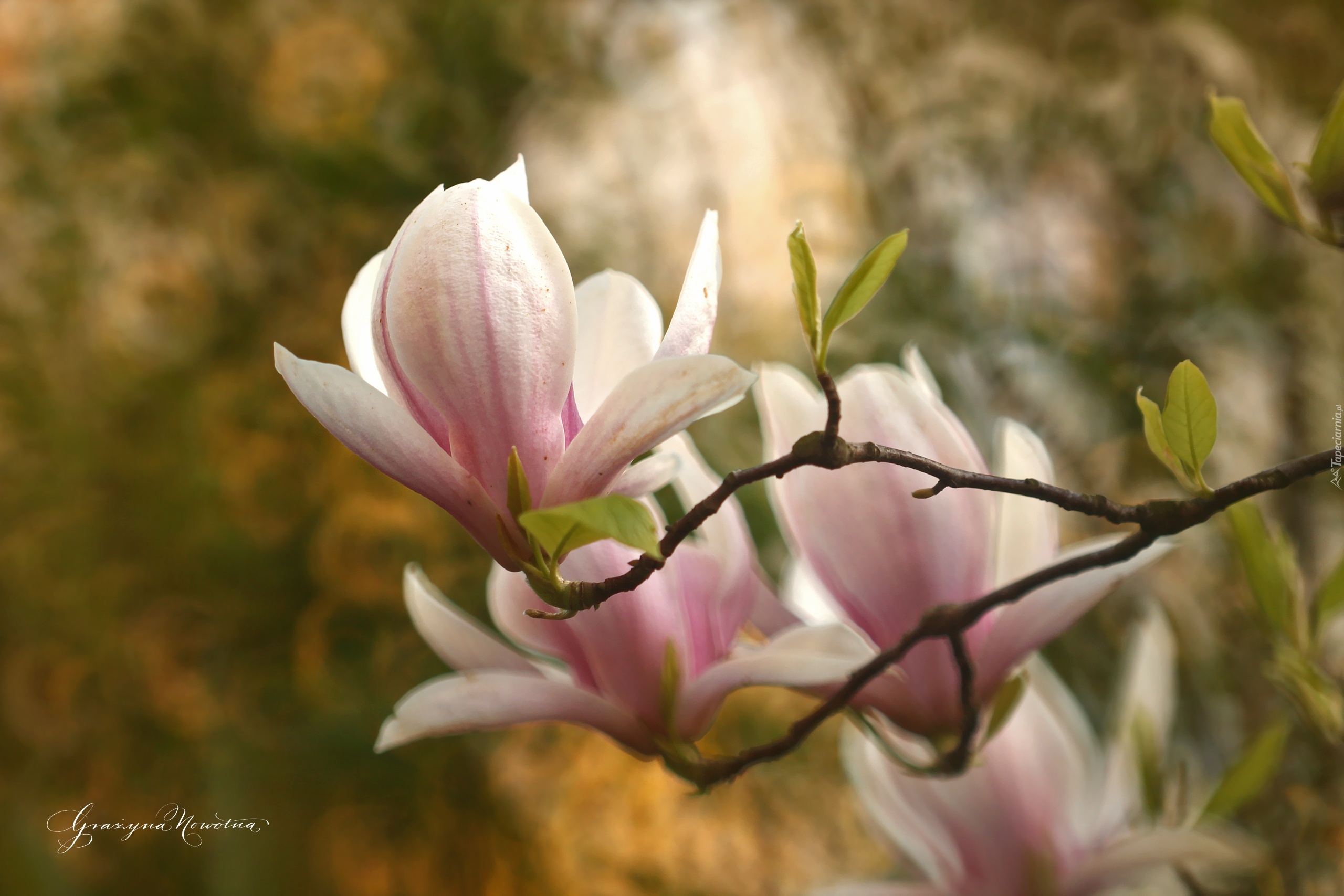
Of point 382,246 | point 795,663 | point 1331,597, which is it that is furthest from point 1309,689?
point 382,246

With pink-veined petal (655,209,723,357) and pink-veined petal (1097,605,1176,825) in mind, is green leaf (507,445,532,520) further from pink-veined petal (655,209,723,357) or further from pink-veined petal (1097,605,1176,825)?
pink-veined petal (1097,605,1176,825)

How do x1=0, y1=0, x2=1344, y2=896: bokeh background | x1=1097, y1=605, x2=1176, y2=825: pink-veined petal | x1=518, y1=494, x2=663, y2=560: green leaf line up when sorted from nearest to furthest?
x1=518, y1=494, x2=663, y2=560: green leaf
x1=1097, y1=605, x2=1176, y2=825: pink-veined petal
x1=0, y1=0, x2=1344, y2=896: bokeh background

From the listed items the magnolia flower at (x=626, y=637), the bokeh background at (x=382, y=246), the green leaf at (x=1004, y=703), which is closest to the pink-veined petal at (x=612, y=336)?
the magnolia flower at (x=626, y=637)

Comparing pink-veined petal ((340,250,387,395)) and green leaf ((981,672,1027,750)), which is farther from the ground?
pink-veined petal ((340,250,387,395))

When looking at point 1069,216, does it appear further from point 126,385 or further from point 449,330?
point 126,385

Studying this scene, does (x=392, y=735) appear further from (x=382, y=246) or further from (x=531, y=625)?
(x=382, y=246)

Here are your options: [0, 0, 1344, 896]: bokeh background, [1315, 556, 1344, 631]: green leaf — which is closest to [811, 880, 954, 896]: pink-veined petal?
[1315, 556, 1344, 631]: green leaf

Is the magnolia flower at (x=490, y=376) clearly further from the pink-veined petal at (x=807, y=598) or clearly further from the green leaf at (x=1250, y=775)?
the green leaf at (x=1250, y=775)
